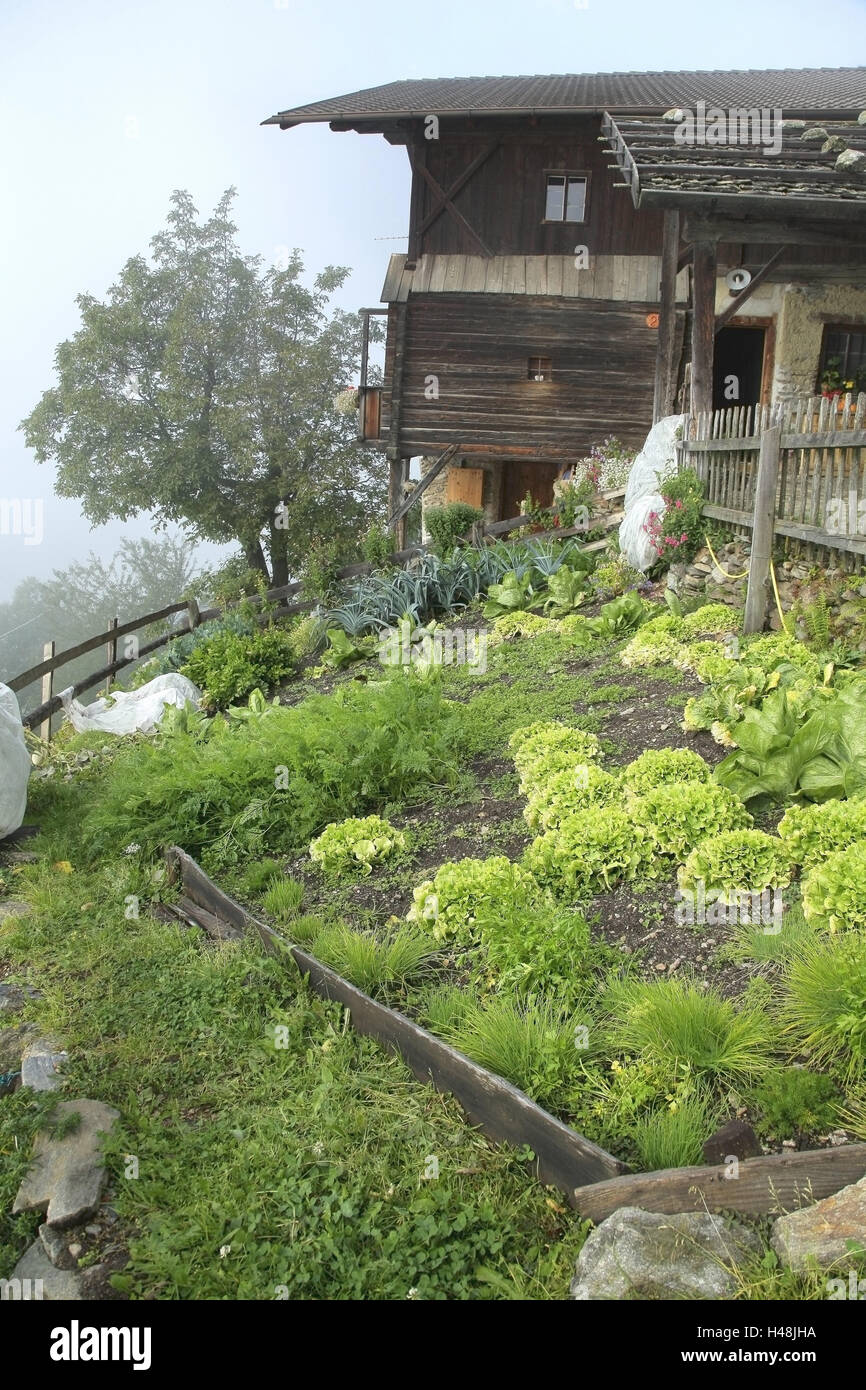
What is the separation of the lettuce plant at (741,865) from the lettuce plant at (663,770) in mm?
836

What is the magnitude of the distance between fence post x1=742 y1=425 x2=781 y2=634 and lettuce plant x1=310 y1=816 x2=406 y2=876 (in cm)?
392

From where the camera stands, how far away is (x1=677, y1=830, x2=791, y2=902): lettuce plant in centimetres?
448

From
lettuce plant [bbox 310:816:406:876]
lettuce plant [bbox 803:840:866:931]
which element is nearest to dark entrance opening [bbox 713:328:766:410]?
lettuce plant [bbox 310:816:406:876]

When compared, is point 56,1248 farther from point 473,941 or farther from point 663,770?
point 663,770

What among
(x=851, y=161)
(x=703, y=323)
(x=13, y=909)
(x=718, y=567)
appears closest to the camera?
(x=13, y=909)

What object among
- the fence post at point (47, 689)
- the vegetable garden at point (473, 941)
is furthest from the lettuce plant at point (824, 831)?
the fence post at point (47, 689)

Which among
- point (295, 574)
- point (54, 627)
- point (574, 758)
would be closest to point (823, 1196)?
point (574, 758)

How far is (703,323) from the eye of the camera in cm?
1066

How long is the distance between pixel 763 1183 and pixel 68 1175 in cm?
252

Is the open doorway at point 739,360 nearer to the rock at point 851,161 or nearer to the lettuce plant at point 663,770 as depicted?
the rock at point 851,161

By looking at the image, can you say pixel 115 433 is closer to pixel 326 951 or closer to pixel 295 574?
pixel 295 574

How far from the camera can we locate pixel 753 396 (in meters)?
17.5

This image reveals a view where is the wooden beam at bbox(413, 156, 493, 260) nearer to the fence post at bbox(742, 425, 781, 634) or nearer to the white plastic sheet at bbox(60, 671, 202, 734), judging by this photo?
the white plastic sheet at bbox(60, 671, 202, 734)

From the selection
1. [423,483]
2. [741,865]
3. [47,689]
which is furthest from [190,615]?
[741,865]
